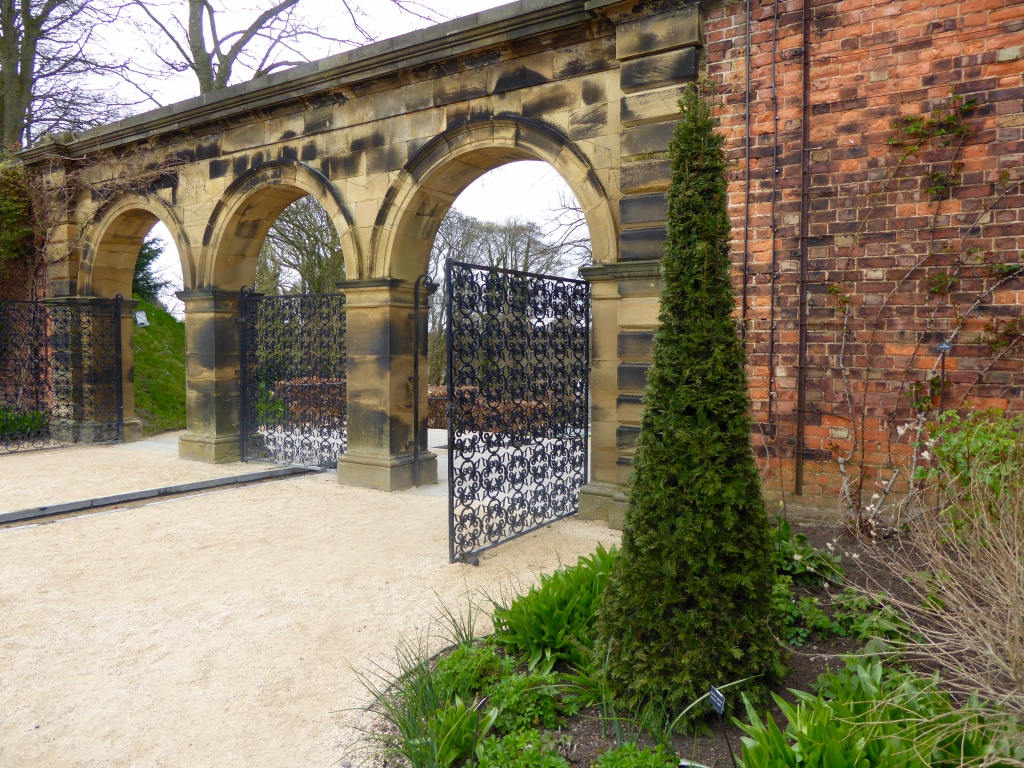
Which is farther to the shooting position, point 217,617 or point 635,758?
point 217,617

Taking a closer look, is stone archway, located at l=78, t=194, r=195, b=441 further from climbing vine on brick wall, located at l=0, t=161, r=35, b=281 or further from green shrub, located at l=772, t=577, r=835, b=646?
green shrub, located at l=772, t=577, r=835, b=646

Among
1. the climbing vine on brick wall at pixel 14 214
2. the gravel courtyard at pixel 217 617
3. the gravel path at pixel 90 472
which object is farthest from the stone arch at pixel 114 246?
the gravel courtyard at pixel 217 617

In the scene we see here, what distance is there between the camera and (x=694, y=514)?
101 inches

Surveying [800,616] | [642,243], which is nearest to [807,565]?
[800,616]

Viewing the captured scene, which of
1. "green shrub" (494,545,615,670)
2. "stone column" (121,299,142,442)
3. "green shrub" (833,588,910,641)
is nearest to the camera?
"green shrub" (833,588,910,641)

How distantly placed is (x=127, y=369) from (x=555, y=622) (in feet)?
33.8

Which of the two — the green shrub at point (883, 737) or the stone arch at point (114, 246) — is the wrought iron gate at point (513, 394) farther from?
the stone arch at point (114, 246)

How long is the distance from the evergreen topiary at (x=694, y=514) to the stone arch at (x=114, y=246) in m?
9.43

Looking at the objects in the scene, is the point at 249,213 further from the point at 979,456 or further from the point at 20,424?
the point at 979,456

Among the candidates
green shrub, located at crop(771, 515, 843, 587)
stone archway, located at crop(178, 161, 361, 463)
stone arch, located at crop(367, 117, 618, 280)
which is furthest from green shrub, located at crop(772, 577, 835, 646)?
stone archway, located at crop(178, 161, 361, 463)

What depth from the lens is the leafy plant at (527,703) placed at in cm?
267

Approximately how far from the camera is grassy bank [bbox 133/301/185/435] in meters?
13.0

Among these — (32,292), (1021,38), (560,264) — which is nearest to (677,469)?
(1021,38)

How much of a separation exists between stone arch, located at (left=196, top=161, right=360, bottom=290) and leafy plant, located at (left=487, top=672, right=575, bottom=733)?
5.87 m
